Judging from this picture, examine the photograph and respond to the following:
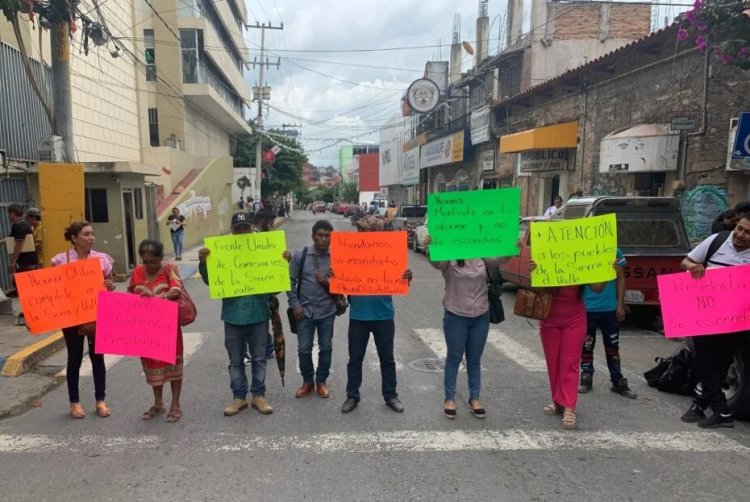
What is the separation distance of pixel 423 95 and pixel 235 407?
26994mm

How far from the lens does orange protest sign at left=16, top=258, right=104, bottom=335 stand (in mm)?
4449

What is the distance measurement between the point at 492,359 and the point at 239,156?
4654cm

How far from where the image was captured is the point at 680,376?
5.14m

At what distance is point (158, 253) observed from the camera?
436cm

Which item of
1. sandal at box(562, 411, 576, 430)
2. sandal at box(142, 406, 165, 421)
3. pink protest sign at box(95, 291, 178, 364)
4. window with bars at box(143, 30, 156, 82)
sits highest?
window with bars at box(143, 30, 156, 82)

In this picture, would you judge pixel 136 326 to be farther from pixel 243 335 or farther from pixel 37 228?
pixel 37 228

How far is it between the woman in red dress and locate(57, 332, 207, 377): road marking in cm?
119

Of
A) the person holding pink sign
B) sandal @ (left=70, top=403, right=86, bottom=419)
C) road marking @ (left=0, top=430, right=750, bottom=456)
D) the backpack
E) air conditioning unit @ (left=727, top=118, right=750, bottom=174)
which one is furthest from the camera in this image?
air conditioning unit @ (left=727, top=118, right=750, bottom=174)

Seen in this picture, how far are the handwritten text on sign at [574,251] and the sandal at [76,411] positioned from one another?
4.01 meters

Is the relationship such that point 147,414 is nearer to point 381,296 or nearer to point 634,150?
point 381,296

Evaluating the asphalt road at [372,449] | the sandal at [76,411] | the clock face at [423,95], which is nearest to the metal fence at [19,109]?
the asphalt road at [372,449]

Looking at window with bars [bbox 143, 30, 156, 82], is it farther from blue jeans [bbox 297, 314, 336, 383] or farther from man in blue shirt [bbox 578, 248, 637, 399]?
man in blue shirt [bbox 578, 248, 637, 399]

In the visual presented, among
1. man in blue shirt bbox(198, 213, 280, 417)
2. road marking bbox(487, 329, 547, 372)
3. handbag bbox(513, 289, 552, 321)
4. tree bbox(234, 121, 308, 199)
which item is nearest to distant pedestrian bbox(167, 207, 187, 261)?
road marking bbox(487, 329, 547, 372)

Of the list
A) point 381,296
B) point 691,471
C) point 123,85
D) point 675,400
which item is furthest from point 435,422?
point 123,85
